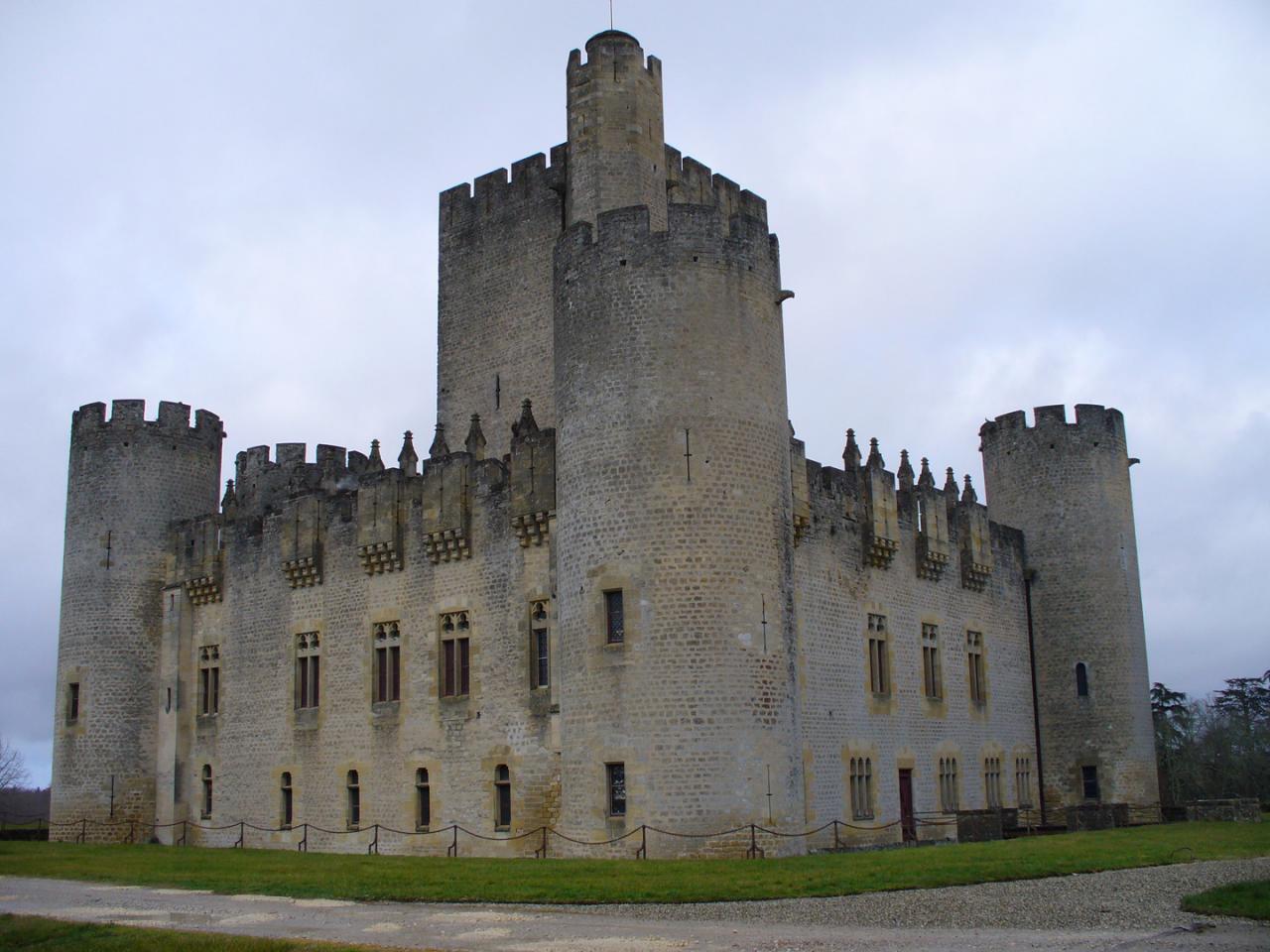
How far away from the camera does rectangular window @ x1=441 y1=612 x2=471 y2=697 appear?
102 ft

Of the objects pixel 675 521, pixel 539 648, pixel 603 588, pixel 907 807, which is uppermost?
pixel 675 521

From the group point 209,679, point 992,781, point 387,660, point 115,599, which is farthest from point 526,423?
point 992,781

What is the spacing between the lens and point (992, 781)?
124 ft

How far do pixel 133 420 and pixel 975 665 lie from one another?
24.8m

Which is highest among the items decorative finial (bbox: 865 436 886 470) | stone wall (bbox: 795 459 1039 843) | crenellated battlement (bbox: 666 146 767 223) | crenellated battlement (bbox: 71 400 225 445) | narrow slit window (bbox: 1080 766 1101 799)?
crenellated battlement (bbox: 666 146 767 223)

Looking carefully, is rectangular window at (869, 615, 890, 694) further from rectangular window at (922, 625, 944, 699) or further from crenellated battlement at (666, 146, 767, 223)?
crenellated battlement at (666, 146, 767, 223)

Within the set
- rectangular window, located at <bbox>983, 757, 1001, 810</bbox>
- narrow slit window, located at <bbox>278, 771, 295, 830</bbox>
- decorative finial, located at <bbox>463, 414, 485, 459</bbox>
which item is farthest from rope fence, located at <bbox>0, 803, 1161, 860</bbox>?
decorative finial, located at <bbox>463, 414, 485, 459</bbox>

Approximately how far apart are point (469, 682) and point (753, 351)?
1014 cm

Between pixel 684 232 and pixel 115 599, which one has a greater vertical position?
pixel 684 232

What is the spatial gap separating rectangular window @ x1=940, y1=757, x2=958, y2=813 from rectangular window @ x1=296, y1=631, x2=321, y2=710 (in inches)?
632

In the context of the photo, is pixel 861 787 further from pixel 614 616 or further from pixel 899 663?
pixel 614 616

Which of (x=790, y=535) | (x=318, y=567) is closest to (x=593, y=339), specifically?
(x=790, y=535)

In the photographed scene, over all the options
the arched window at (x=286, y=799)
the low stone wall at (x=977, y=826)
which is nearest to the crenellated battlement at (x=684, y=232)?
the low stone wall at (x=977, y=826)

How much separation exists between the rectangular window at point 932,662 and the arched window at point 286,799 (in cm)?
1650
